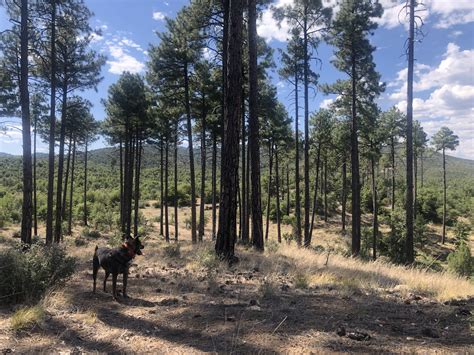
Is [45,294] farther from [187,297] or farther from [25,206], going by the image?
[25,206]

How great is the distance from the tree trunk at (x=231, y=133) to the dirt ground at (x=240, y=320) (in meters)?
1.75

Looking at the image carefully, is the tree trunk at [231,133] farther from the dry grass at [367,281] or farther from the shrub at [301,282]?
the shrub at [301,282]

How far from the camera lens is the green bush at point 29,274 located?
5.40 meters

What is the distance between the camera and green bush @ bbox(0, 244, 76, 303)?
5402 millimetres

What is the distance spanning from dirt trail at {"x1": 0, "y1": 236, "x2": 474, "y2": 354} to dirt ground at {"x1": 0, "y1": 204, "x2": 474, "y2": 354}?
0.01 meters

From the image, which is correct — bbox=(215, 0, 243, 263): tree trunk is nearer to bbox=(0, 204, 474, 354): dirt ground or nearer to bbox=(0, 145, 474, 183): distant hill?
bbox=(0, 204, 474, 354): dirt ground

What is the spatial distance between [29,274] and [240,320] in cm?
362

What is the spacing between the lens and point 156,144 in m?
27.5

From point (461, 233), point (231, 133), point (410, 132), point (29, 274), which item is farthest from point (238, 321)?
point (461, 233)

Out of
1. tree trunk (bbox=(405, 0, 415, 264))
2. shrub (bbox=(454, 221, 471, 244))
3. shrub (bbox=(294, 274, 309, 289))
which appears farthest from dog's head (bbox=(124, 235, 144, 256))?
shrub (bbox=(454, 221, 471, 244))

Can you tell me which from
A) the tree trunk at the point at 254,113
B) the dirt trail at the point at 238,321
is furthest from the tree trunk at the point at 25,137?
the tree trunk at the point at 254,113

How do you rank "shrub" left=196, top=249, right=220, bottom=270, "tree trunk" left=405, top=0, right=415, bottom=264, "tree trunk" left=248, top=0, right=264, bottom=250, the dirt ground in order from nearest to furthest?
the dirt ground
"shrub" left=196, top=249, right=220, bottom=270
"tree trunk" left=248, top=0, right=264, bottom=250
"tree trunk" left=405, top=0, right=415, bottom=264

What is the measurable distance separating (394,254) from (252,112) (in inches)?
856

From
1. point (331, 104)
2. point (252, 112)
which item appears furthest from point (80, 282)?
point (331, 104)
